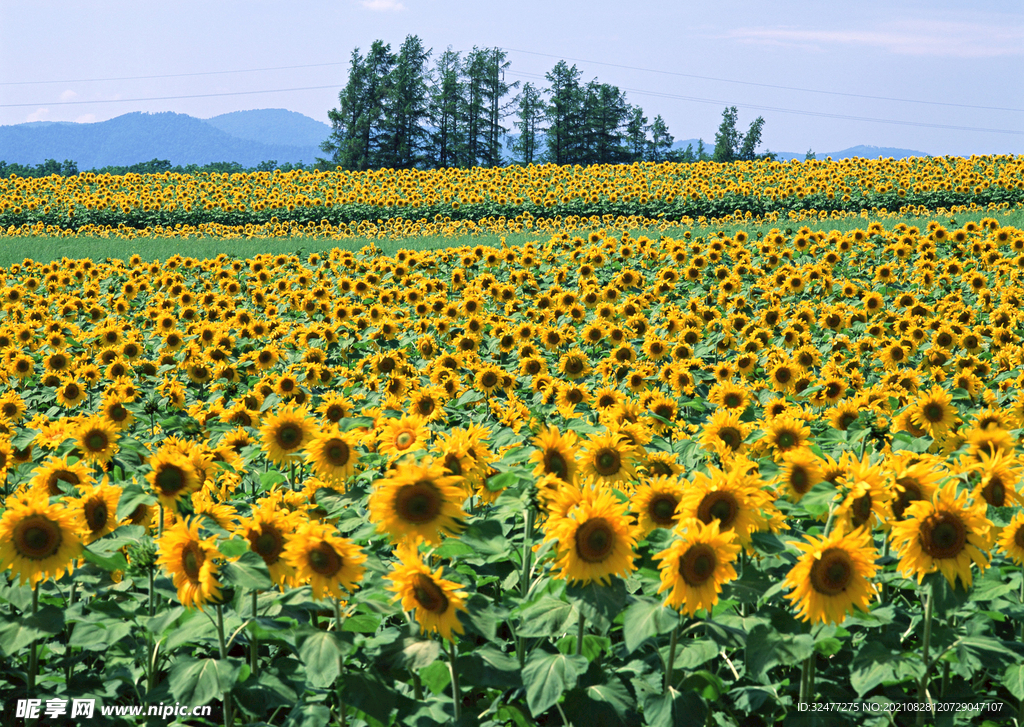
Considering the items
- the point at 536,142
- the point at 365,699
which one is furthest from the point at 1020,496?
the point at 536,142

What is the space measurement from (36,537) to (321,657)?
4.33 ft

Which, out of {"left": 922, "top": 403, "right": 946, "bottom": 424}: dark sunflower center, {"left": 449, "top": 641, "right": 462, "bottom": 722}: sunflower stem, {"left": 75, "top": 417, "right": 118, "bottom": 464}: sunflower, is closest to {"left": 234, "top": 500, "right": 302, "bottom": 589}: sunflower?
{"left": 449, "top": 641, "right": 462, "bottom": 722}: sunflower stem

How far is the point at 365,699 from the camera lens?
2885 mm

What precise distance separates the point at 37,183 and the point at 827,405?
4254 cm

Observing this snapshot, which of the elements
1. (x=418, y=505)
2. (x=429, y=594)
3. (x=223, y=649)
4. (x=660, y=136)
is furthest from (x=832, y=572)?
(x=660, y=136)

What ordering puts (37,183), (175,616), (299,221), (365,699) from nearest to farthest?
(365,699)
(175,616)
(299,221)
(37,183)

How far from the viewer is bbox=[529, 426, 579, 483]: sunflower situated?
3750mm

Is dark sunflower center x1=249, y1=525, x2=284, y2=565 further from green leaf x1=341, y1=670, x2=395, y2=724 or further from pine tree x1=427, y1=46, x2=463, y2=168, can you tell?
pine tree x1=427, y1=46, x2=463, y2=168

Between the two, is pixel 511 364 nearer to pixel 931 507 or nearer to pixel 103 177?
pixel 931 507

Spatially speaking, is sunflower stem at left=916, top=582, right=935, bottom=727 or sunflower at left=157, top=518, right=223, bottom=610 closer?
sunflower at left=157, top=518, right=223, bottom=610

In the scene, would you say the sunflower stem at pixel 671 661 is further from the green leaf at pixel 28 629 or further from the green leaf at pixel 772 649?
the green leaf at pixel 28 629

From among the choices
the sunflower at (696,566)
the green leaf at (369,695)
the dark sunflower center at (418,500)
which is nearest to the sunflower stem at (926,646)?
the sunflower at (696,566)

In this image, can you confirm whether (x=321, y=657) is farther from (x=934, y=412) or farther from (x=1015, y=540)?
(x=934, y=412)

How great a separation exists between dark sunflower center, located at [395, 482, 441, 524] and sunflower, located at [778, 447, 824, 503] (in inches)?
71.6
